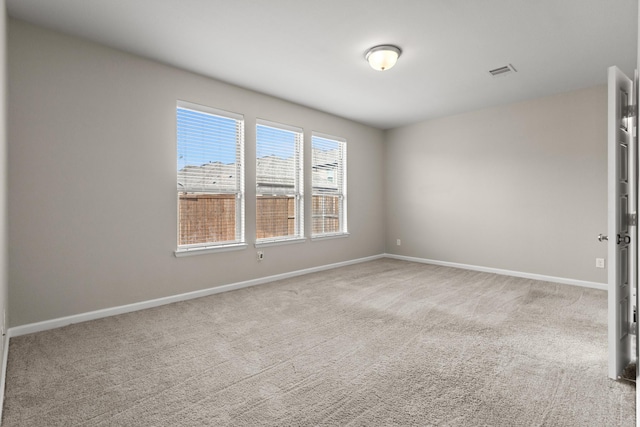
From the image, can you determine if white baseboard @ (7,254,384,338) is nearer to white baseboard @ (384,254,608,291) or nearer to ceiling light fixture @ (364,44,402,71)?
white baseboard @ (384,254,608,291)

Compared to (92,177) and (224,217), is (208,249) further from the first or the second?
(92,177)

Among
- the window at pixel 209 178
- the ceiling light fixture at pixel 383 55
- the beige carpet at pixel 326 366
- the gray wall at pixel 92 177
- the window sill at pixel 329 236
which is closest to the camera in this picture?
the beige carpet at pixel 326 366

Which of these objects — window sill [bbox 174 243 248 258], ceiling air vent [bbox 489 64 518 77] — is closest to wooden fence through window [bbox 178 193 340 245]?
window sill [bbox 174 243 248 258]

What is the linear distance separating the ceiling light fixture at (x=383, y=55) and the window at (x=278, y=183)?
72.4 inches

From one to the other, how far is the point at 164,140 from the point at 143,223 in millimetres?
946

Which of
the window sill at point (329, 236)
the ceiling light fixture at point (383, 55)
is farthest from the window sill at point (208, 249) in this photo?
the ceiling light fixture at point (383, 55)

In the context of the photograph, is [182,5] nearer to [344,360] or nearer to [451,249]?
[344,360]

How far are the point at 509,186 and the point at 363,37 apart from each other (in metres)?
3.47

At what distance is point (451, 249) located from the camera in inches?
223

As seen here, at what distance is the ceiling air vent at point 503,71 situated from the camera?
11.9 ft

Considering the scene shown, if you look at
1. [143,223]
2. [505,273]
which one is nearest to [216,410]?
[143,223]

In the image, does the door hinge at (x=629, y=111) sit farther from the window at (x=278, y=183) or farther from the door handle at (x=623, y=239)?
the window at (x=278, y=183)

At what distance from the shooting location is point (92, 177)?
10.1ft

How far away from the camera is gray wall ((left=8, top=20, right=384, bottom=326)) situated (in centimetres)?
274
